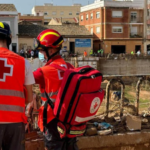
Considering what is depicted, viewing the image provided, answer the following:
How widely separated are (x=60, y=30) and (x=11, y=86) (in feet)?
135

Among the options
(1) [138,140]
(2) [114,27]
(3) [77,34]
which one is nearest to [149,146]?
(1) [138,140]

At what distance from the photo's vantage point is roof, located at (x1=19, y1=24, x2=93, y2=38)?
40.6 meters

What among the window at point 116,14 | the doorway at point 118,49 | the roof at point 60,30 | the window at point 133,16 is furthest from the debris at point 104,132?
the window at point 133,16

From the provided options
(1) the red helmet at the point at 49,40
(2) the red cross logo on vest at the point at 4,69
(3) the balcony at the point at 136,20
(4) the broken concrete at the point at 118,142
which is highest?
(3) the balcony at the point at 136,20

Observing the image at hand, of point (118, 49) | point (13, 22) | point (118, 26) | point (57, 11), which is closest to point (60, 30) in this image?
point (13, 22)

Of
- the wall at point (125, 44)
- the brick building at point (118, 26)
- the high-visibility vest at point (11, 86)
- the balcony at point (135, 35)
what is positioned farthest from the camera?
the balcony at point (135, 35)

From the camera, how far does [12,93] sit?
2.51 meters

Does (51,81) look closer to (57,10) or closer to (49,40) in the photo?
(49,40)

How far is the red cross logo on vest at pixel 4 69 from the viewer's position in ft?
8.13

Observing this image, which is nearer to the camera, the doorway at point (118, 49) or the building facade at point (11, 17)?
the building facade at point (11, 17)

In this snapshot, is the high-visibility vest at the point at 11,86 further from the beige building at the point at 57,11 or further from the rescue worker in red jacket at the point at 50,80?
the beige building at the point at 57,11

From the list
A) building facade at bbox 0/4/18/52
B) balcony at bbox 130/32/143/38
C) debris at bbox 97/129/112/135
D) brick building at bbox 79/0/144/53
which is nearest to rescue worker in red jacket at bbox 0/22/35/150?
debris at bbox 97/129/112/135

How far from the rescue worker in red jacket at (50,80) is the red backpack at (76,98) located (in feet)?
0.41

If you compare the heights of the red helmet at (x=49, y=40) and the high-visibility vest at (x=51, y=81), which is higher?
the red helmet at (x=49, y=40)
